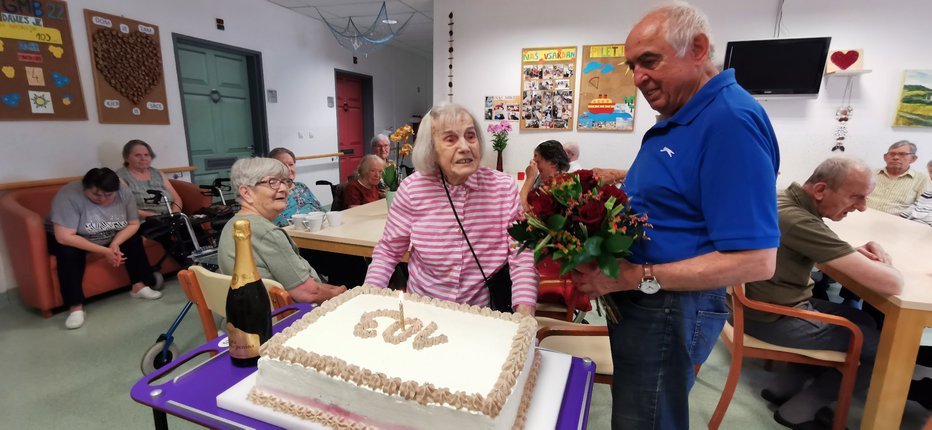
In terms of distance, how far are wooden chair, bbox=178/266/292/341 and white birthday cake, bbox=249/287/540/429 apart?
1.67 feet

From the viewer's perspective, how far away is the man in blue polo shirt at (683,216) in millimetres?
866

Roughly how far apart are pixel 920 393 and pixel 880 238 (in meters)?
0.87

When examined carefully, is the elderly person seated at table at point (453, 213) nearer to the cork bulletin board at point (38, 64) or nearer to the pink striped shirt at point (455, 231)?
the pink striped shirt at point (455, 231)

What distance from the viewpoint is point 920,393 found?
1.93 meters

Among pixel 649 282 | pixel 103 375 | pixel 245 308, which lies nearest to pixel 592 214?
pixel 649 282

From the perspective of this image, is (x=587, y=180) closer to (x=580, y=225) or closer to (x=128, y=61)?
(x=580, y=225)

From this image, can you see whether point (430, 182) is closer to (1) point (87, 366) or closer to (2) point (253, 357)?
(2) point (253, 357)

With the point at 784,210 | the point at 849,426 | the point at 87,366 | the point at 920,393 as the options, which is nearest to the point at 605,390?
the point at 849,426

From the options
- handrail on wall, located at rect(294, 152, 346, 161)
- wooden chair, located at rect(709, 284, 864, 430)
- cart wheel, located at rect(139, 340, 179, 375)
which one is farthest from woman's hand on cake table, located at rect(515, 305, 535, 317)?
handrail on wall, located at rect(294, 152, 346, 161)

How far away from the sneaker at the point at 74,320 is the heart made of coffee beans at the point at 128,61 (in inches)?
82.9

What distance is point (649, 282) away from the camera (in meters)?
0.97

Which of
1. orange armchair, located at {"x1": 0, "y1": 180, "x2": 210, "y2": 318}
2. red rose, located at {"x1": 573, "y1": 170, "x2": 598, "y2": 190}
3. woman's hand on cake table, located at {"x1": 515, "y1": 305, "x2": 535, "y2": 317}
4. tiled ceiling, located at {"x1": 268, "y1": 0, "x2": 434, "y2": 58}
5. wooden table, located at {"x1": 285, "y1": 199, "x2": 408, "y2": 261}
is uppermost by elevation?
tiled ceiling, located at {"x1": 268, "y1": 0, "x2": 434, "y2": 58}

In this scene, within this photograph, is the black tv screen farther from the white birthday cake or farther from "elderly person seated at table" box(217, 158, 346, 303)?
the white birthday cake

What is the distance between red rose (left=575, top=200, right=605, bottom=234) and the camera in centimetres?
86
